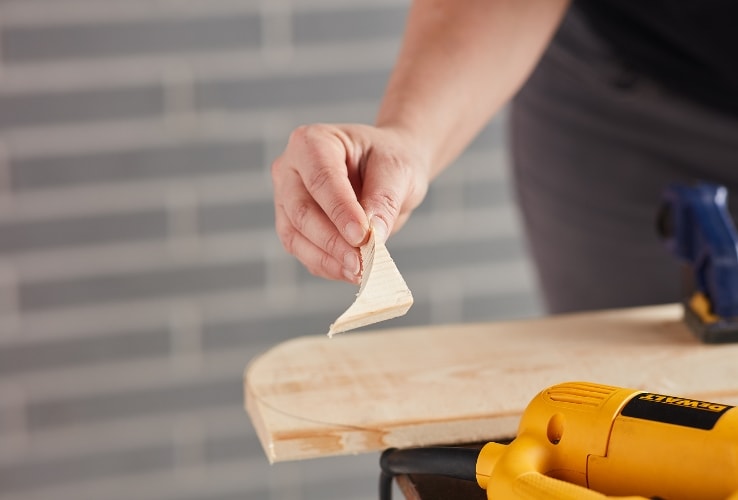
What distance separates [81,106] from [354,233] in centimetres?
123

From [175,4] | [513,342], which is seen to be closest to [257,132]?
[175,4]

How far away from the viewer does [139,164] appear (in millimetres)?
1956

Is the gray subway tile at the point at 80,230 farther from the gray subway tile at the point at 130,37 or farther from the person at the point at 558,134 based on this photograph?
the person at the point at 558,134

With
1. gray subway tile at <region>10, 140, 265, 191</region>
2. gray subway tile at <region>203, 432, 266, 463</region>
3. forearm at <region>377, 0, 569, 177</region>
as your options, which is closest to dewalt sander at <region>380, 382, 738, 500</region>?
forearm at <region>377, 0, 569, 177</region>

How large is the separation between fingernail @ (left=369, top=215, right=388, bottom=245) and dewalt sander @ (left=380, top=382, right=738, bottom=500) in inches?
7.4

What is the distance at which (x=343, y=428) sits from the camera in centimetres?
86

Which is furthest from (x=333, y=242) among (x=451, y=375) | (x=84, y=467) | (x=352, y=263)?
(x=84, y=467)

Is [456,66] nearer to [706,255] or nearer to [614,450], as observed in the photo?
[706,255]

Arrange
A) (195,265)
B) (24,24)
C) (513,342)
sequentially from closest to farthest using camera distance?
1. (513,342)
2. (24,24)
3. (195,265)

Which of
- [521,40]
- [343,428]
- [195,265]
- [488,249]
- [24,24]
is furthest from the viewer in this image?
[488,249]

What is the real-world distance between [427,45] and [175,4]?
0.93 metres

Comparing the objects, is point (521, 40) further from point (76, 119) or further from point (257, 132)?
point (76, 119)

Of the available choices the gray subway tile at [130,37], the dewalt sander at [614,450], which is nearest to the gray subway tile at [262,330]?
the gray subway tile at [130,37]

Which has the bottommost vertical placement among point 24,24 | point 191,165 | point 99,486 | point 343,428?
point 99,486
